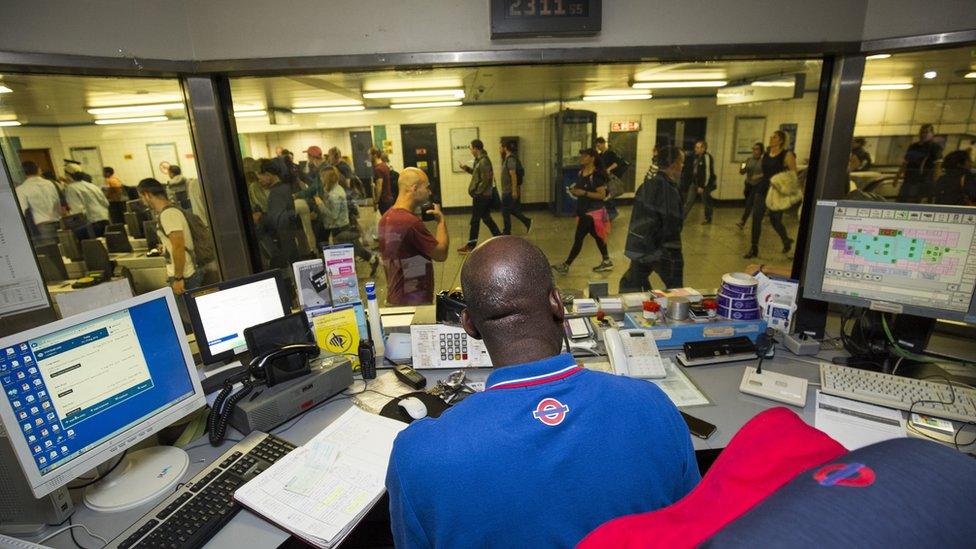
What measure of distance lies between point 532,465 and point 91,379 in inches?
46.4

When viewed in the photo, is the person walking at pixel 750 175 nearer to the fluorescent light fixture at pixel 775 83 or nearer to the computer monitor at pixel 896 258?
the fluorescent light fixture at pixel 775 83

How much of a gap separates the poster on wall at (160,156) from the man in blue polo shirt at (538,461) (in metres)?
3.67

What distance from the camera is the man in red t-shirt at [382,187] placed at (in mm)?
3180

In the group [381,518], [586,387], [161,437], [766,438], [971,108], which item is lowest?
[381,518]

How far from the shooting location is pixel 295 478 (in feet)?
3.97

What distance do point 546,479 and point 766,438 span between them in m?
0.40

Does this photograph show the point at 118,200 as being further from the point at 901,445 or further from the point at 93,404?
the point at 901,445

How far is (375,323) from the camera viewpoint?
6.34 feet

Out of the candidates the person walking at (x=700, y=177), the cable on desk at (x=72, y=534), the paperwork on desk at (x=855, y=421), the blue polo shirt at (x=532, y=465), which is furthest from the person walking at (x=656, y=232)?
the cable on desk at (x=72, y=534)

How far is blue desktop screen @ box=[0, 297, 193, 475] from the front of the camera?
1022mm

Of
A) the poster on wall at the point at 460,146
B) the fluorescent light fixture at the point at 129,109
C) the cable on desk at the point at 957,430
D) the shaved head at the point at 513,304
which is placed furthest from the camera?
the poster on wall at the point at 460,146

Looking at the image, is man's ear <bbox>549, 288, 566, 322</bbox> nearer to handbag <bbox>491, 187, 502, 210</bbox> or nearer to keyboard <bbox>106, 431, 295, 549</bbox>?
keyboard <bbox>106, 431, 295, 549</bbox>

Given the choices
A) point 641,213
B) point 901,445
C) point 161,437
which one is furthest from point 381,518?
point 641,213

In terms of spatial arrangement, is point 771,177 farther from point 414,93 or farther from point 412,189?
point 412,189
